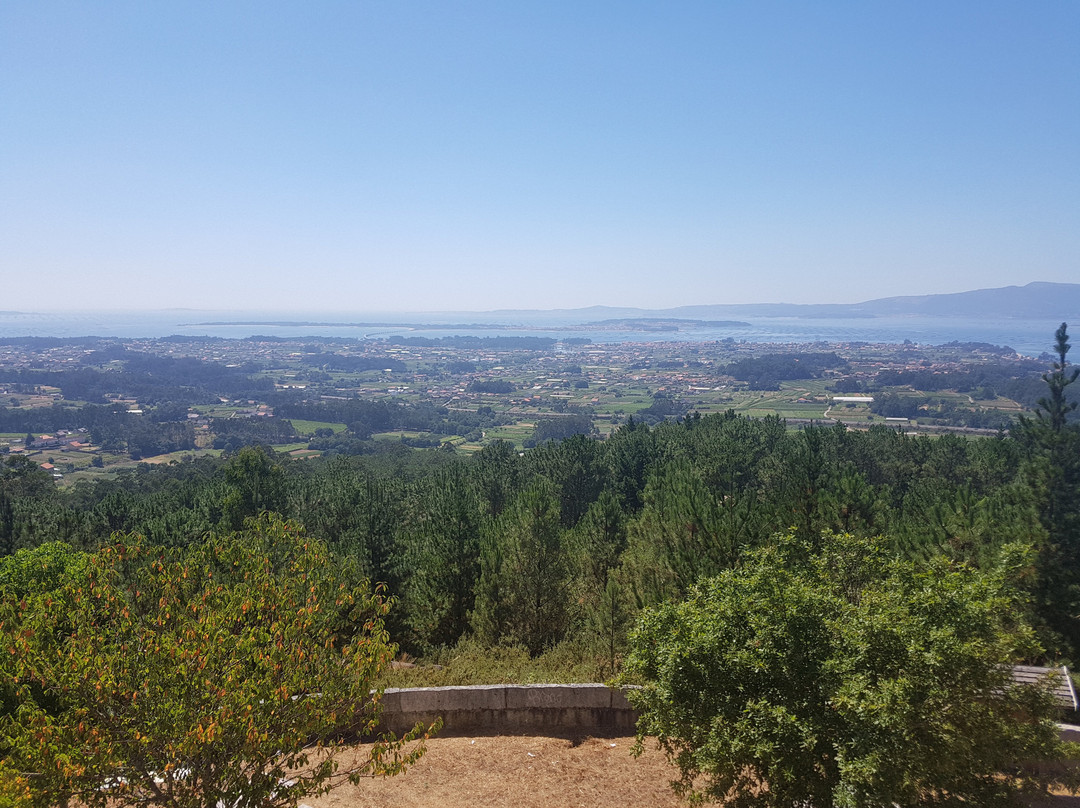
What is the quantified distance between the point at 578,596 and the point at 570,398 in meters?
140

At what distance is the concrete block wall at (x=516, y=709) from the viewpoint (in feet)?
33.9

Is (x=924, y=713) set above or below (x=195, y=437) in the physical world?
above

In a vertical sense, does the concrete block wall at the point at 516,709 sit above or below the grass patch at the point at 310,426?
above

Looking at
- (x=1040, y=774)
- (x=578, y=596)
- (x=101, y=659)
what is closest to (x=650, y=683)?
(x=101, y=659)

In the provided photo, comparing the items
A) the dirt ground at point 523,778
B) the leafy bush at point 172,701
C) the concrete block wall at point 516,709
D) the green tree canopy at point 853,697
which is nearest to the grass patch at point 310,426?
the concrete block wall at point 516,709

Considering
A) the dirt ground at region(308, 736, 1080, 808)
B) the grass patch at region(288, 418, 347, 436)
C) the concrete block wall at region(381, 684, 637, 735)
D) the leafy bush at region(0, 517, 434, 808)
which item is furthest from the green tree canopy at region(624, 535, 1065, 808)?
the grass patch at region(288, 418, 347, 436)

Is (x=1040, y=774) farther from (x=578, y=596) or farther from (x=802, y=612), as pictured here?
(x=578, y=596)

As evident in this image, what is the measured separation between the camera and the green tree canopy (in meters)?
6.23

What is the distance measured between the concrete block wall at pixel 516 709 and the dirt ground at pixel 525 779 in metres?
0.26

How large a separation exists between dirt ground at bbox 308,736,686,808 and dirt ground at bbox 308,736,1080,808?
13mm

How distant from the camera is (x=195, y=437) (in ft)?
393

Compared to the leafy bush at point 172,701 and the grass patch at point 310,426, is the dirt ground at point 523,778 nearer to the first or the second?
the leafy bush at point 172,701

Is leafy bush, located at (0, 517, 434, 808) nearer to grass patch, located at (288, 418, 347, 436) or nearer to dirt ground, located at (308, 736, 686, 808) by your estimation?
dirt ground, located at (308, 736, 686, 808)

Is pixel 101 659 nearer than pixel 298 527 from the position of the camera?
Yes
